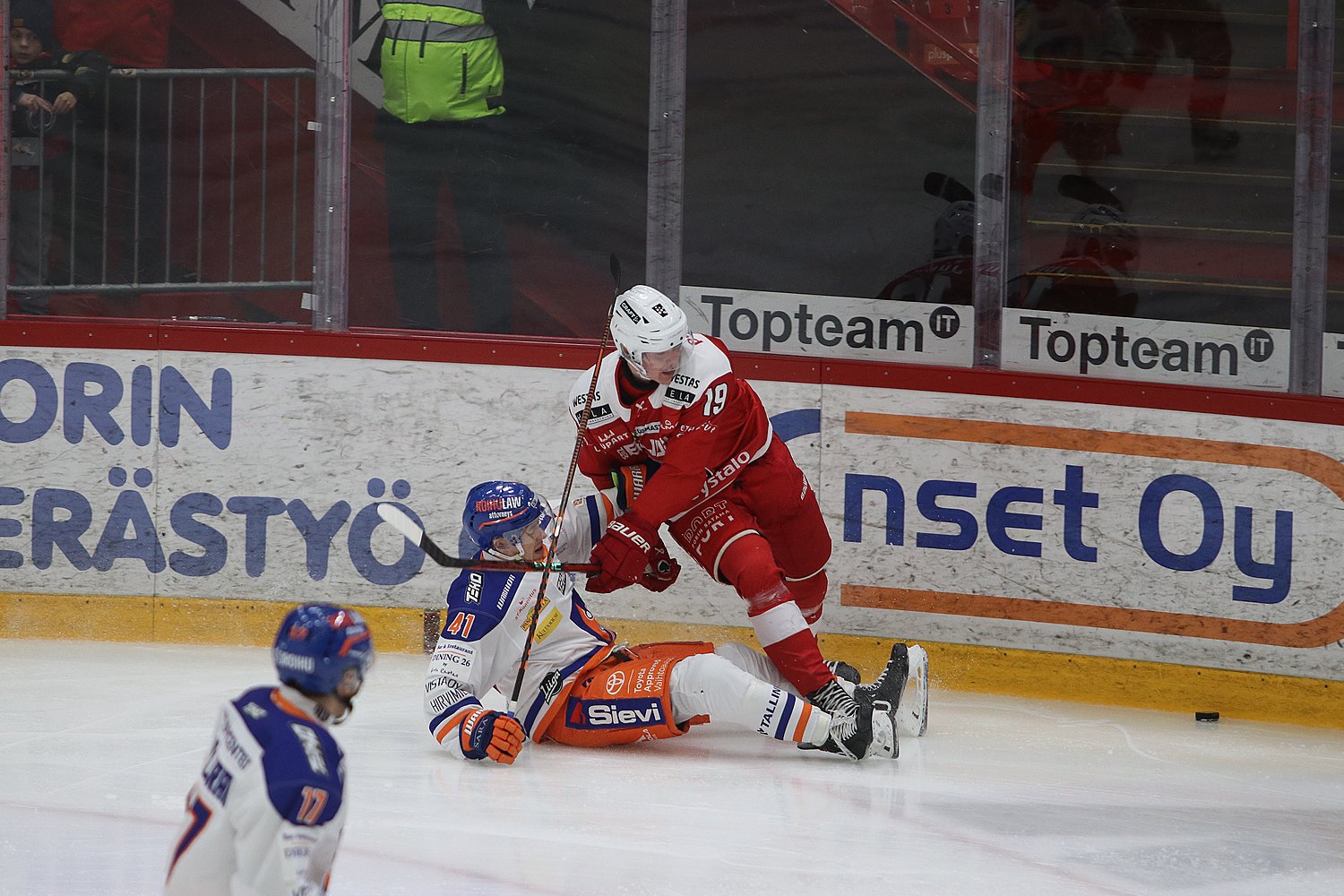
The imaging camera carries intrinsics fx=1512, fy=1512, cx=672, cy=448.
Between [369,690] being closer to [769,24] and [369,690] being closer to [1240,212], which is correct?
[769,24]

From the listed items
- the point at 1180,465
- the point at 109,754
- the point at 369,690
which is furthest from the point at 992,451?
the point at 109,754

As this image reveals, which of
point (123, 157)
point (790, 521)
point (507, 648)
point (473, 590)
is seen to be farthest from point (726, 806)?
point (123, 157)

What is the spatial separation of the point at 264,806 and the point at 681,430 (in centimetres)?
260

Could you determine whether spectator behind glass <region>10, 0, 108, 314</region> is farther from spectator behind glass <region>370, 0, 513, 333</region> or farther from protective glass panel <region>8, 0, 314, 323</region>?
spectator behind glass <region>370, 0, 513, 333</region>

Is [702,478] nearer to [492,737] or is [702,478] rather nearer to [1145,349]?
[492,737]

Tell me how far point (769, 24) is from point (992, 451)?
1.86 m

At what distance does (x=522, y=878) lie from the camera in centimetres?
324

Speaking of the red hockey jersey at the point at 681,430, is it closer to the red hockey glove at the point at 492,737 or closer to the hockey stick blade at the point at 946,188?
the red hockey glove at the point at 492,737

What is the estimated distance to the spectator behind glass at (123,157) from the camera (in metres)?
5.81

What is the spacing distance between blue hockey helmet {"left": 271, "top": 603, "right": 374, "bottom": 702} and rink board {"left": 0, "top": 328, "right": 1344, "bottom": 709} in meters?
3.41

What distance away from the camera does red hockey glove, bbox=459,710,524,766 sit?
404cm

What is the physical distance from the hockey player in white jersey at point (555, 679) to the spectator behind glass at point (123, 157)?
237 centimetres

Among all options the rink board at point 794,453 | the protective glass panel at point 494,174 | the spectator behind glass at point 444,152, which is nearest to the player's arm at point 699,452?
the rink board at point 794,453

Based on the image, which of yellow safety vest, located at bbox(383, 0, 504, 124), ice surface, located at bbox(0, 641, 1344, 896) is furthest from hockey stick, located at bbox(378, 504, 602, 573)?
yellow safety vest, located at bbox(383, 0, 504, 124)
